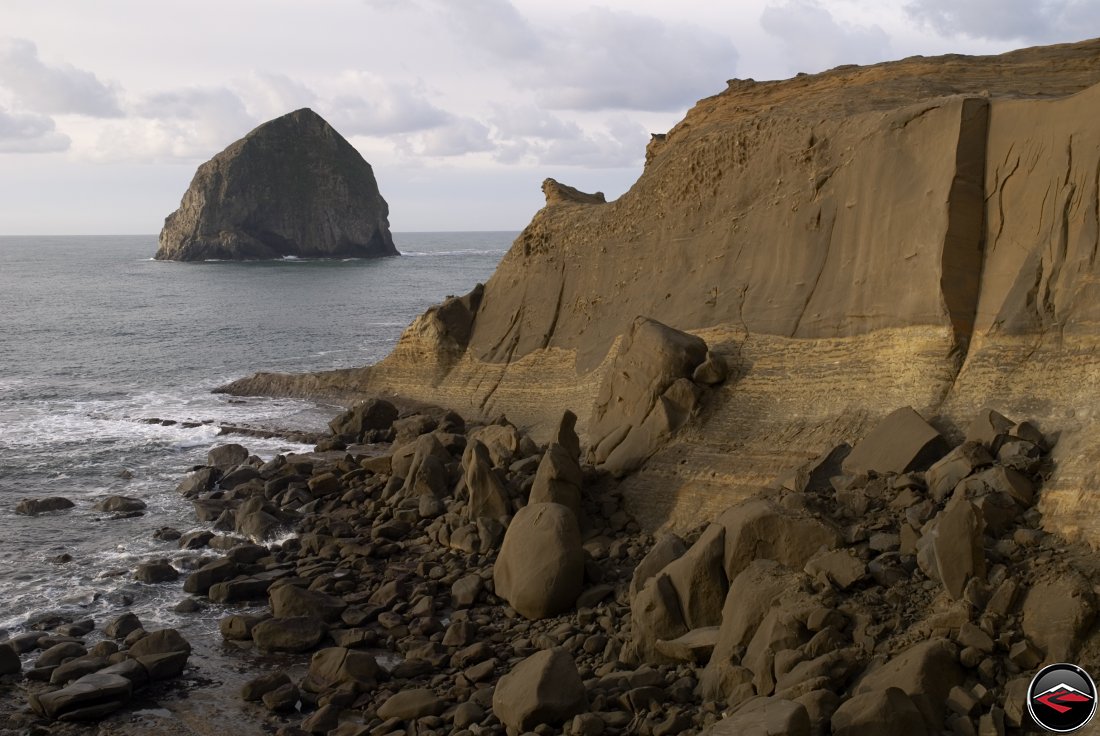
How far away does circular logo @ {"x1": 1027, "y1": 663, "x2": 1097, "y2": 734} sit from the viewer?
7.73 metres

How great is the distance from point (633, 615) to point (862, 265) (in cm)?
699

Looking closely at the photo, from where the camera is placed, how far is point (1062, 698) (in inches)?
312

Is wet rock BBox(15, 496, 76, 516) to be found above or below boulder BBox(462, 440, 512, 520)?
below

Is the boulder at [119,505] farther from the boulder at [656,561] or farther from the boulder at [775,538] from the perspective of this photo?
the boulder at [775,538]

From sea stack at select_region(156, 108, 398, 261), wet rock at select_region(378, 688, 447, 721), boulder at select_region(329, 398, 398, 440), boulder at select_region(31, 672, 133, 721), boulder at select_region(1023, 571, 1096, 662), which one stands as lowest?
boulder at select_region(31, 672, 133, 721)

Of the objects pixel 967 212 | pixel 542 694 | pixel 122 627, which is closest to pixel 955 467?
pixel 967 212

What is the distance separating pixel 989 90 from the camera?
1578cm

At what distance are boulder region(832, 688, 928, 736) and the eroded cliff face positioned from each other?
10.3 ft

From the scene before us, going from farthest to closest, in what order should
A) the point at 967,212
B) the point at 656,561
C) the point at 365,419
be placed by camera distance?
the point at 365,419 < the point at 967,212 < the point at 656,561

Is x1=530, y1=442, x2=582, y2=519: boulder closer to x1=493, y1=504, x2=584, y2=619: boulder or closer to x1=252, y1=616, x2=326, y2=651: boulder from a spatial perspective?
x1=493, y1=504, x2=584, y2=619: boulder

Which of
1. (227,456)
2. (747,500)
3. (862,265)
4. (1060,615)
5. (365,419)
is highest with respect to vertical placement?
(862,265)

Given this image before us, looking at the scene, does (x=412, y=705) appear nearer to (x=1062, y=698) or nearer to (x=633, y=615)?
(x=633, y=615)

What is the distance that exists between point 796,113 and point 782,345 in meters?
4.38

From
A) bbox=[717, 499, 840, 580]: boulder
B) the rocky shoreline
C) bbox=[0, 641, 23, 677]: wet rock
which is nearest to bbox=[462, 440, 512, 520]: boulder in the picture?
the rocky shoreline
